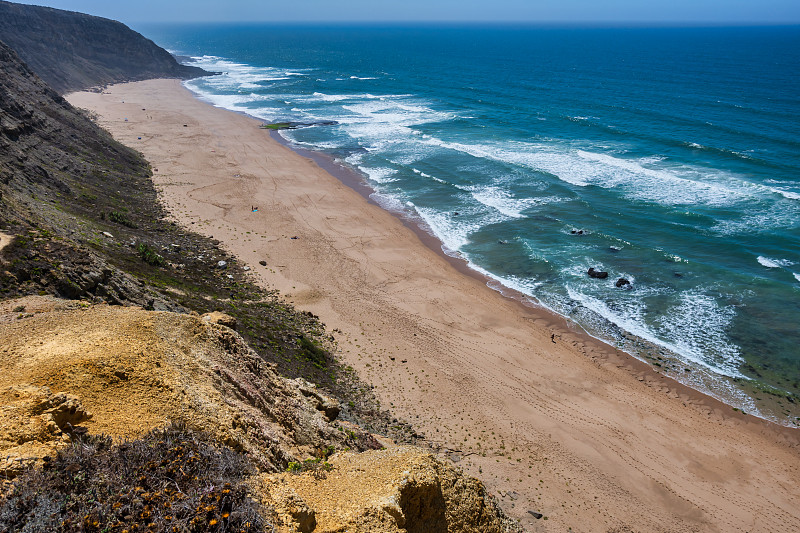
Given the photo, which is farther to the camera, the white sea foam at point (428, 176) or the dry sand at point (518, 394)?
Answer: the white sea foam at point (428, 176)

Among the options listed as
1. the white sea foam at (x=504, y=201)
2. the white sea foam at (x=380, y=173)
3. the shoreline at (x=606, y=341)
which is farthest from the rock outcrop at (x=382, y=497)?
the white sea foam at (x=380, y=173)

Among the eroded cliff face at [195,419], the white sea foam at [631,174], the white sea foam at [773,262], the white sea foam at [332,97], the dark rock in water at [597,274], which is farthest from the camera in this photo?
the white sea foam at [332,97]

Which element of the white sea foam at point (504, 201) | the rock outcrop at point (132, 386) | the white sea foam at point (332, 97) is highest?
the white sea foam at point (332, 97)

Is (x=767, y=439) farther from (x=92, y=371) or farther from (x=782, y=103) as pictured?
(x=782, y=103)

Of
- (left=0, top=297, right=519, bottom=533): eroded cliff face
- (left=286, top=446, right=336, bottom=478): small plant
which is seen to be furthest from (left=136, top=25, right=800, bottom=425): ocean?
(left=286, top=446, right=336, bottom=478): small plant

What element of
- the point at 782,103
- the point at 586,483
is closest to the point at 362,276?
the point at 586,483

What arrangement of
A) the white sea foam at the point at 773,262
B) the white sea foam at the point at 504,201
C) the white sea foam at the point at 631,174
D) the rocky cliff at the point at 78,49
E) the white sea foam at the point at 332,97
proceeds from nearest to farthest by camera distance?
the white sea foam at the point at 773,262
the white sea foam at the point at 504,201
the white sea foam at the point at 631,174
the rocky cliff at the point at 78,49
the white sea foam at the point at 332,97

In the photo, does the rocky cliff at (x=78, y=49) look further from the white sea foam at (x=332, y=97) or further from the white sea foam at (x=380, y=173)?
the white sea foam at (x=380, y=173)

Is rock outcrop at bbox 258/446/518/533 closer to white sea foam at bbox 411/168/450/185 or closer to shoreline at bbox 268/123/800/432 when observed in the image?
shoreline at bbox 268/123/800/432
